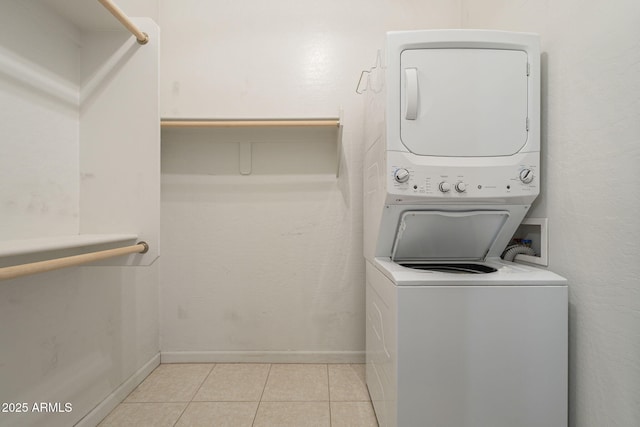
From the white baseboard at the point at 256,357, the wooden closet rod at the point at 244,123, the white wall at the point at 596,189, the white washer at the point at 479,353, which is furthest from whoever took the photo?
the white baseboard at the point at 256,357

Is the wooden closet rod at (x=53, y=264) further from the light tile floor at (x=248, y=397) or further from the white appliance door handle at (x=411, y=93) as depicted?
the white appliance door handle at (x=411, y=93)

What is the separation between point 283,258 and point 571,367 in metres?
1.41

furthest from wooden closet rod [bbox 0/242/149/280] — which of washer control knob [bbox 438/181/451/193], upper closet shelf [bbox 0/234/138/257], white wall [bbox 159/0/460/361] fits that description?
washer control knob [bbox 438/181/451/193]

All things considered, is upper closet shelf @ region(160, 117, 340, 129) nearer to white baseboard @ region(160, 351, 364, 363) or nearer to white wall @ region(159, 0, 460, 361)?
white wall @ region(159, 0, 460, 361)

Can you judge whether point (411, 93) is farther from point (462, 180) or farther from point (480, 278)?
point (480, 278)

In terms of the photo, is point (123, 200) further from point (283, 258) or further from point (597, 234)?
point (597, 234)

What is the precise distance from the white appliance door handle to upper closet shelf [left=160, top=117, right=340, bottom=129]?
58cm

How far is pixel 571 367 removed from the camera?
101cm

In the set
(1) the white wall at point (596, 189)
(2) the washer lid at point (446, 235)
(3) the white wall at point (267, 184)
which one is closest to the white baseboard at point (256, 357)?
(3) the white wall at point (267, 184)

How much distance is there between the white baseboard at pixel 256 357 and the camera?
185 cm

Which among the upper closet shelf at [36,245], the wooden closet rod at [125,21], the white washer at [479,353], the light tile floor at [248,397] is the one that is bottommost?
the light tile floor at [248,397]

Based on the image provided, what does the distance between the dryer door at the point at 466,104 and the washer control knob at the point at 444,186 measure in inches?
4.3

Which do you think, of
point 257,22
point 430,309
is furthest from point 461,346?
point 257,22

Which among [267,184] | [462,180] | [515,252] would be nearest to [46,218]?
[267,184]
